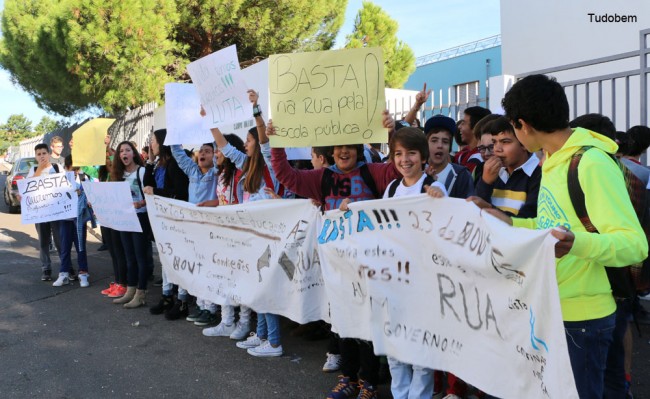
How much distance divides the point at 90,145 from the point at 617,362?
6545 millimetres

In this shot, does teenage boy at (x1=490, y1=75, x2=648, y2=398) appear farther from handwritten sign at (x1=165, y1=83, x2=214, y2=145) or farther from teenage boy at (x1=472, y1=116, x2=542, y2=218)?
handwritten sign at (x1=165, y1=83, x2=214, y2=145)

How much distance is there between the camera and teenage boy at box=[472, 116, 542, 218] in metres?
3.20

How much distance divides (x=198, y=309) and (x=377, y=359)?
9.12 feet

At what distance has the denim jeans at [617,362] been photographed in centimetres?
268

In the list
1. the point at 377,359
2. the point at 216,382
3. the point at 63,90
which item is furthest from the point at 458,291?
the point at 63,90

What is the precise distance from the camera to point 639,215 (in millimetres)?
2627

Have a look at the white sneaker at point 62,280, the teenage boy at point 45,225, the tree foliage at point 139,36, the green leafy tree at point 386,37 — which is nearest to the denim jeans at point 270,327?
the white sneaker at point 62,280

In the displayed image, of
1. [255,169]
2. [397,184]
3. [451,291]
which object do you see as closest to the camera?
[451,291]

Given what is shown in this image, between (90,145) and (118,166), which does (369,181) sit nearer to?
(118,166)

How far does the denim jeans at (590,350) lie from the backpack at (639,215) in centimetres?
14

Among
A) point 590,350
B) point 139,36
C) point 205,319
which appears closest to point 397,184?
point 590,350

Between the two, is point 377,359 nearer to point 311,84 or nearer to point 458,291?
point 458,291

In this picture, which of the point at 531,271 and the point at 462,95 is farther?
the point at 462,95

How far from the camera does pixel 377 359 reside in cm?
387
